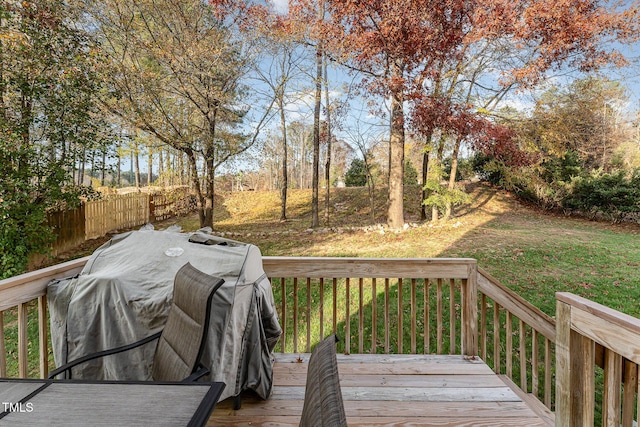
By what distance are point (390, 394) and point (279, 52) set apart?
25.7ft

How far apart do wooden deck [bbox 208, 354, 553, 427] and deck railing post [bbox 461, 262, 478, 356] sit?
0.28 feet

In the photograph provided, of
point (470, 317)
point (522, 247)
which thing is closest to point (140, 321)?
point (470, 317)

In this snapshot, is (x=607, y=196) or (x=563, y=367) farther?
(x=607, y=196)

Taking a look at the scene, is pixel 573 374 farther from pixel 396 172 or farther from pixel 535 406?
pixel 396 172

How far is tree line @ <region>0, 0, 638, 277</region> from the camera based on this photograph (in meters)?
4.40

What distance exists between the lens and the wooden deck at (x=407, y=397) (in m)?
1.60

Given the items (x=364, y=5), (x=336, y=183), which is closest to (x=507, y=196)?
(x=364, y=5)

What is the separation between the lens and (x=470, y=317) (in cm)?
220

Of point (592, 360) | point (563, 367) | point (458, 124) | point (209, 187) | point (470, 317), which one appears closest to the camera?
point (592, 360)

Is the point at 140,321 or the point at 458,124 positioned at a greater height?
the point at 458,124

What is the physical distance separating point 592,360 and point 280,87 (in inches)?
316

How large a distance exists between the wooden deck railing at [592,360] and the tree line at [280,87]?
17.1 feet

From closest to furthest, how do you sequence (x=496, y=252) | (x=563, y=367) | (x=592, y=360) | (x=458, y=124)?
(x=592, y=360), (x=563, y=367), (x=496, y=252), (x=458, y=124)

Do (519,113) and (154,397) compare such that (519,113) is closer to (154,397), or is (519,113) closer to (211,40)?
(211,40)
